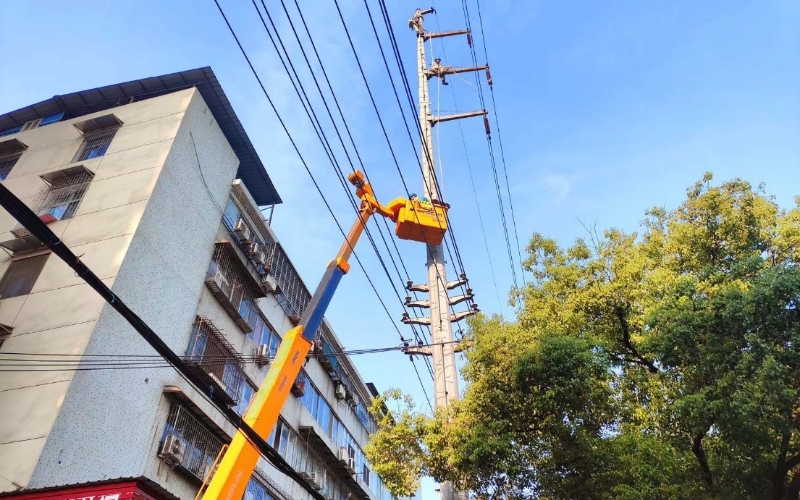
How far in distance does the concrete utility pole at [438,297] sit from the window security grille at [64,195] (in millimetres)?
10444

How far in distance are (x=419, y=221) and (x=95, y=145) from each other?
12.1 metres

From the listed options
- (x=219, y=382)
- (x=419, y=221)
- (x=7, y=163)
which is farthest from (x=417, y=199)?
(x=7, y=163)

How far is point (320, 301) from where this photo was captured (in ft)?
39.4

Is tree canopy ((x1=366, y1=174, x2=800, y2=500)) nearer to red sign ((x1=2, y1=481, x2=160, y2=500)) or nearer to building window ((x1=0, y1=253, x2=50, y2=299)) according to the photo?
red sign ((x1=2, y1=481, x2=160, y2=500))

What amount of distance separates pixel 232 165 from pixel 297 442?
400 inches

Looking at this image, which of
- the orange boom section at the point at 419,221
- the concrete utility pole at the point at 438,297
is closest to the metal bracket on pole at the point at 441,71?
the concrete utility pole at the point at 438,297

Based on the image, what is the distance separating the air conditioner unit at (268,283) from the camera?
19.0m

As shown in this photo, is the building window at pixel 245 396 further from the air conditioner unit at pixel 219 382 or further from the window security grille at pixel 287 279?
→ the window security grille at pixel 287 279

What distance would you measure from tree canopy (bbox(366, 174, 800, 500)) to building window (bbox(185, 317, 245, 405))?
5.22 metres

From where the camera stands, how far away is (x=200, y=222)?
1739 cm

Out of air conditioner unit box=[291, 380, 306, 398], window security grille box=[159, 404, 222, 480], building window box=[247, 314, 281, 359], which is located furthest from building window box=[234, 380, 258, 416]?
air conditioner unit box=[291, 380, 306, 398]

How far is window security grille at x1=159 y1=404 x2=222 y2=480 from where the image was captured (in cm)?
1418

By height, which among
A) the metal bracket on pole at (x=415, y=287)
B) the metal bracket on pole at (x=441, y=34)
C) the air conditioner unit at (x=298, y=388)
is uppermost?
the metal bracket on pole at (x=441, y=34)

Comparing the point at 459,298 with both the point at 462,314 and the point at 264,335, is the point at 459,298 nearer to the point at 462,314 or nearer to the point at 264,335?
the point at 462,314
